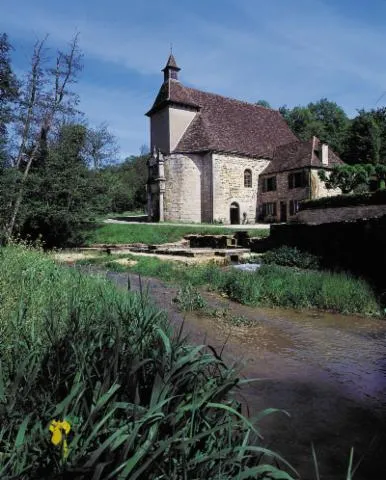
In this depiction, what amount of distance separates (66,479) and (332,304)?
7.99 meters

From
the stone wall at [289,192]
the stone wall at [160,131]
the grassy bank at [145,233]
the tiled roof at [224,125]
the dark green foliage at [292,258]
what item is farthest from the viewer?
the stone wall at [160,131]

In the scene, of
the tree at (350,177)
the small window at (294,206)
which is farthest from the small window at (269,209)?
the tree at (350,177)

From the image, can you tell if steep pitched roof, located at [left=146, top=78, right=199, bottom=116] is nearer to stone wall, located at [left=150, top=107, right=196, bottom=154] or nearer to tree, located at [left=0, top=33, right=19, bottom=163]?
stone wall, located at [left=150, top=107, right=196, bottom=154]

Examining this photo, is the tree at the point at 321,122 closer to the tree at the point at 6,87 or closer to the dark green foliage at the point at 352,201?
the dark green foliage at the point at 352,201

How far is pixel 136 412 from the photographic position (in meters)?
2.39

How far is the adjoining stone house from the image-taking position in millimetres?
35812

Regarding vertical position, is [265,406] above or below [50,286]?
below

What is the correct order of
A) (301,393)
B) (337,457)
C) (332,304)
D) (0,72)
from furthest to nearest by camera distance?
(0,72)
(332,304)
(301,393)
(337,457)

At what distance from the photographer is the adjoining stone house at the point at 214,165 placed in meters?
35.8

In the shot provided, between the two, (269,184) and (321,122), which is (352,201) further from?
(321,122)

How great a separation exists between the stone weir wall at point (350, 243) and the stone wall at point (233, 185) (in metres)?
20.2

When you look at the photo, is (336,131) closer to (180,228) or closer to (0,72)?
(180,228)

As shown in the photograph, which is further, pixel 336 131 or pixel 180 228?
pixel 336 131

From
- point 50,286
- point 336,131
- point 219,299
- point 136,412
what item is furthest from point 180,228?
point 336,131
